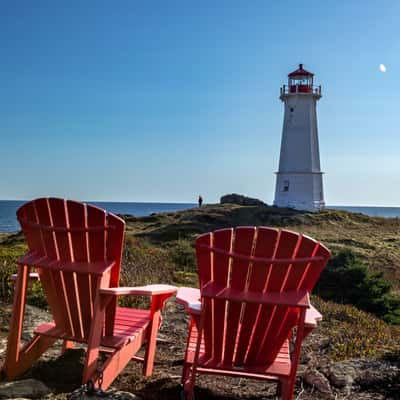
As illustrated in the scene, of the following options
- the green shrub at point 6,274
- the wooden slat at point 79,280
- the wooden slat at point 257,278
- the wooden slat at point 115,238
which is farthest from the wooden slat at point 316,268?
the green shrub at point 6,274

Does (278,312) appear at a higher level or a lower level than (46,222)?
lower

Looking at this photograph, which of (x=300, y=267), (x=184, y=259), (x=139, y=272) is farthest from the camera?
(x=184, y=259)

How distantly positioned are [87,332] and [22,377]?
566mm

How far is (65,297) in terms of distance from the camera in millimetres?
2930

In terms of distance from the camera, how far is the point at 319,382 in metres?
3.04

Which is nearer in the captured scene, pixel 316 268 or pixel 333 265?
pixel 316 268

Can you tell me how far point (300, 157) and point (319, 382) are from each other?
25.9m

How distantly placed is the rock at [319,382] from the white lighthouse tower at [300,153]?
25507mm

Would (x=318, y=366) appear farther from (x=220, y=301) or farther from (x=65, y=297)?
(x=65, y=297)

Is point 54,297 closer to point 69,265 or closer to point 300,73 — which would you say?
point 69,265

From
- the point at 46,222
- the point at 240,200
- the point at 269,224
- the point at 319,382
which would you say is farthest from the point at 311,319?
the point at 240,200

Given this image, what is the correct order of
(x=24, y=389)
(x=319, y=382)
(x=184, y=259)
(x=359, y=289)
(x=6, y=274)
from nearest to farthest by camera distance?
(x=24, y=389), (x=319, y=382), (x=6, y=274), (x=359, y=289), (x=184, y=259)

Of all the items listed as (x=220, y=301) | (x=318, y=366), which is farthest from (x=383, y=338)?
(x=220, y=301)

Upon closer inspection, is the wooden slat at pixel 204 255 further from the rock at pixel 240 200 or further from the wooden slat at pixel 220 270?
the rock at pixel 240 200
